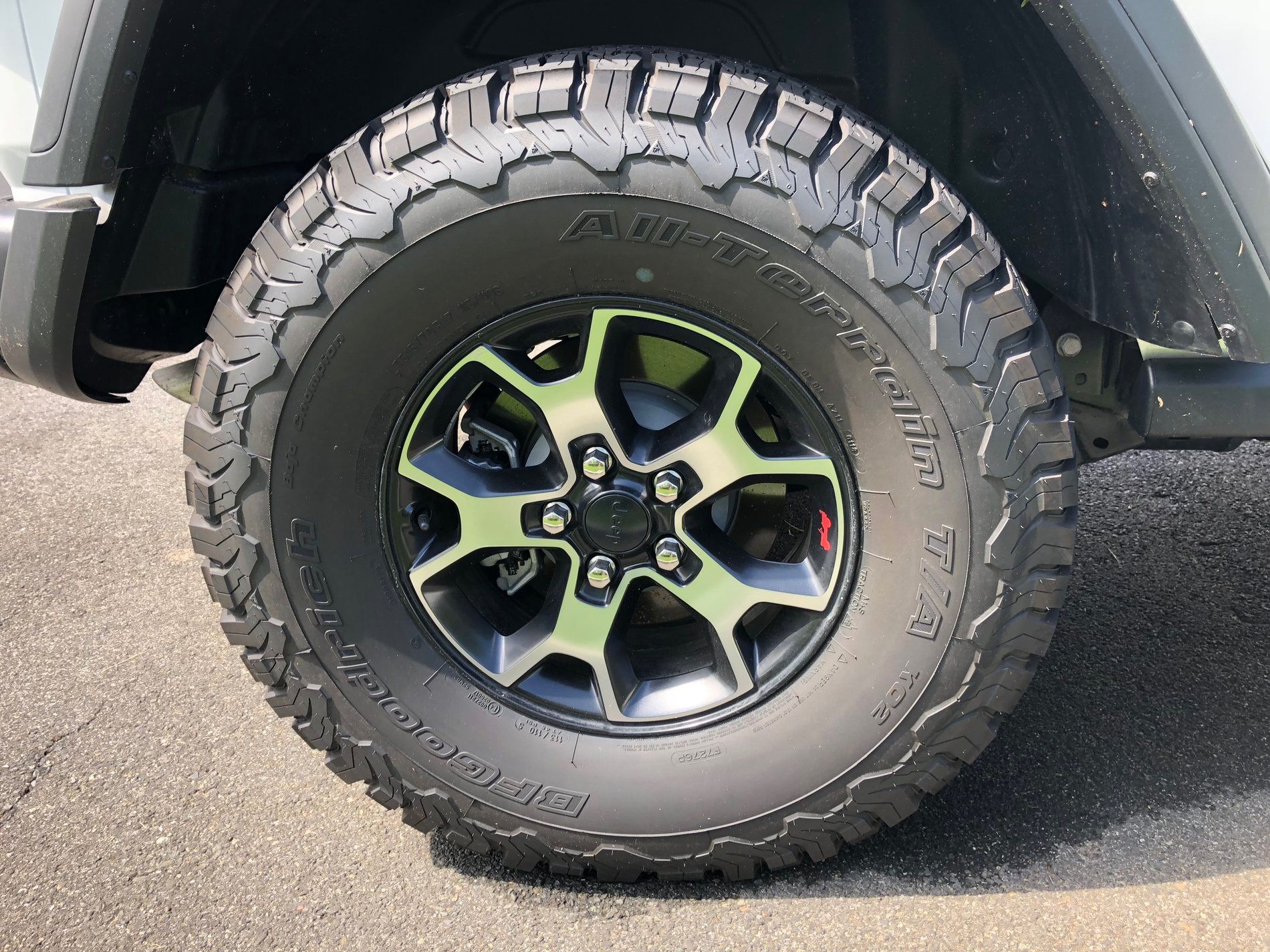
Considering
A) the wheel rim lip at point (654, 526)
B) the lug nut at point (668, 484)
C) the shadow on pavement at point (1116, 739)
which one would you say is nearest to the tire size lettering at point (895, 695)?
the wheel rim lip at point (654, 526)

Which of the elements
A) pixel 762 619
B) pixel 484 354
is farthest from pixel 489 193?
pixel 762 619

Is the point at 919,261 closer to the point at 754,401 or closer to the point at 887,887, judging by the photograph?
the point at 754,401

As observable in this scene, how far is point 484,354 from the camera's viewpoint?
1.59 m

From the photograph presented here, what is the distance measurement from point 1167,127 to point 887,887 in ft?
4.46

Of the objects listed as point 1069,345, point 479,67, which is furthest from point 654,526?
point 479,67

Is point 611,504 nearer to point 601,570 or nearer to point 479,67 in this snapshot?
point 601,570

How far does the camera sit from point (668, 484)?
5.33 ft

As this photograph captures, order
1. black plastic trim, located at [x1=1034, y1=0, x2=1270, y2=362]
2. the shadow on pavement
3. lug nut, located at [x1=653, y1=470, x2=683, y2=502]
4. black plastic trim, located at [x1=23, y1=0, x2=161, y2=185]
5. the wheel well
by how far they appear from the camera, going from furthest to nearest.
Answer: the shadow on pavement → lug nut, located at [x1=653, y1=470, x2=683, y2=502] → the wheel well → black plastic trim, located at [x1=23, y1=0, x2=161, y2=185] → black plastic trim, located at [x1=1034, y1=0, x2=1270, y2=362]

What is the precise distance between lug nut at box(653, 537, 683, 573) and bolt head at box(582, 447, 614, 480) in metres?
0.17

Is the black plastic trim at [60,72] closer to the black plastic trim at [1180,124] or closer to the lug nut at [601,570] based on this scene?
the lug nut at [601,570]

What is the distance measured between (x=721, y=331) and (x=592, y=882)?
1072 mm

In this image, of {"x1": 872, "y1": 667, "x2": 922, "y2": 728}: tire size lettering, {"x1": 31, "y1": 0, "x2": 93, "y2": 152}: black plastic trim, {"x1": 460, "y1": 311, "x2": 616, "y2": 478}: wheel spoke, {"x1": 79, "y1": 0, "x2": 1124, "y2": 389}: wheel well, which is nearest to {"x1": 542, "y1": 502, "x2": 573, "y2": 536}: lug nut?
{"x1": 460, "y1": 311, "x2": 616, "y2": 478}: wheel spoke

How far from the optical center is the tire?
1.42m

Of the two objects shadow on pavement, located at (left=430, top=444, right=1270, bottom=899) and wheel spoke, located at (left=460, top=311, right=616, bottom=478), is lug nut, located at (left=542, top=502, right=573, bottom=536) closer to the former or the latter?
wheel spoke, located at (left=460, top=311, right=616, bottom=478)
